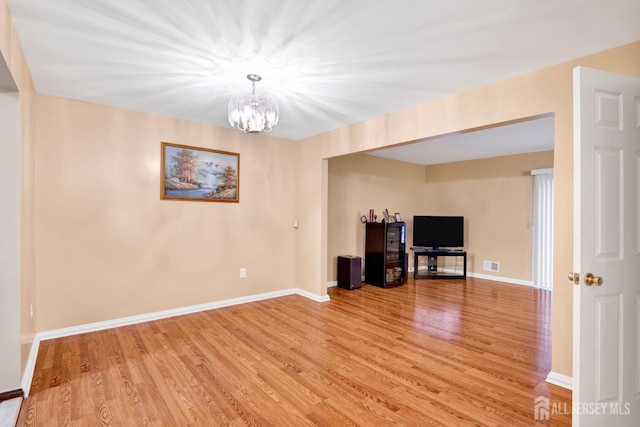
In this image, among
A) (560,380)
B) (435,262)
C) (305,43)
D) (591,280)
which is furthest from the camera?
(435,262)

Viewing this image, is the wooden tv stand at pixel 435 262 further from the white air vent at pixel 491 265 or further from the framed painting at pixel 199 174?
the framed painting at pixel 199 174

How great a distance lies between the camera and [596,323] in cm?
170

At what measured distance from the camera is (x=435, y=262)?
21.3ft

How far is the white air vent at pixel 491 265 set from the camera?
610cm

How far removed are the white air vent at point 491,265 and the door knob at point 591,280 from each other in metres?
4.87

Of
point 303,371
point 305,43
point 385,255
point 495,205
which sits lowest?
point 303,371

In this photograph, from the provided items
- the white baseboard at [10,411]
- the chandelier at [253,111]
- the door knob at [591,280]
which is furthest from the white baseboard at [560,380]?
the white baseboard at [10,411]

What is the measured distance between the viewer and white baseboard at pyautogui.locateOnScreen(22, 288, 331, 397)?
8.12ft

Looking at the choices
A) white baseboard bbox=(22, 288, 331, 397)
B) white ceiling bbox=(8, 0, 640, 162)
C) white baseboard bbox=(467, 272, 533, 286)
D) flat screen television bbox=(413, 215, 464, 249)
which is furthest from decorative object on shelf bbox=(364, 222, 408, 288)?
white ceiling bbox=(8, 0, 640, 162)

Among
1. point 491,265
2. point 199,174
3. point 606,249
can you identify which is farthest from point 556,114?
point 491,265

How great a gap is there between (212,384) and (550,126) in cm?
482

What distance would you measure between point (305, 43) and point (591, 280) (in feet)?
7.33

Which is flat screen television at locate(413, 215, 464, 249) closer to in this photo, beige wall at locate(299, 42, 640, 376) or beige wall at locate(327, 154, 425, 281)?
beige wall at locate(327, 154, 425, 281)

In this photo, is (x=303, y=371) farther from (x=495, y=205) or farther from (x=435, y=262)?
(x=495, y=205)
